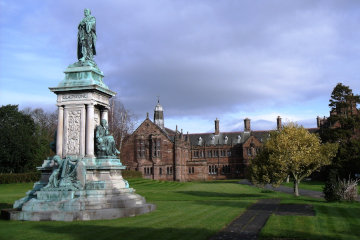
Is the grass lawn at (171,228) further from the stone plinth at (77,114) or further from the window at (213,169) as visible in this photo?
the window at (213,169)

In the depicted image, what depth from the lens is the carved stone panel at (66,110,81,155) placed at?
1617 centimetres

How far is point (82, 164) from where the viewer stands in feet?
49.2

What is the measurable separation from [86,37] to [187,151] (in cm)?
6520

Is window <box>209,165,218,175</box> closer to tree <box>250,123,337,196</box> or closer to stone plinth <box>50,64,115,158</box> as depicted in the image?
tree <box>250,123,337,196</box>

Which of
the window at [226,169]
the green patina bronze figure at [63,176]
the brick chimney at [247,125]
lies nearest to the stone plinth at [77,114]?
the green patina bronze figure at [63,176]

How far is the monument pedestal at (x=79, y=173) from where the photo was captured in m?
14.1

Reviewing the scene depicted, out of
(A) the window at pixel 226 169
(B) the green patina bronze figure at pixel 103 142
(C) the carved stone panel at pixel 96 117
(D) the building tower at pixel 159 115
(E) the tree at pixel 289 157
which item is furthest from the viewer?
(A) the window at pixel 226 169

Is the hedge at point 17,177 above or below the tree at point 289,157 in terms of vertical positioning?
below

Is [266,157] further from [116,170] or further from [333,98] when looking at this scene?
[333,98]

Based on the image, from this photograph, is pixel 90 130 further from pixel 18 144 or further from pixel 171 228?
pixel 18 144

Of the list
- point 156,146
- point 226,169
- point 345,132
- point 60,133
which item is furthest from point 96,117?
point 226,169

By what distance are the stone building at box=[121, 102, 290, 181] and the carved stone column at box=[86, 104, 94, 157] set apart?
169 feet

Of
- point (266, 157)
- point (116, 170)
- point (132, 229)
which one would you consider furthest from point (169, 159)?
point (132, 229)

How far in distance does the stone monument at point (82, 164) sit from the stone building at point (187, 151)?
167ft
